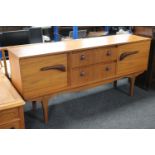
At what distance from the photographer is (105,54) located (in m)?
2.13

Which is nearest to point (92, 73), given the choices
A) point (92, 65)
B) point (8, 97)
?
point (92, 65)

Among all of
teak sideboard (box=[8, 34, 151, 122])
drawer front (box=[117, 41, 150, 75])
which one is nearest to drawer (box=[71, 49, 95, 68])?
teak sideboard (box=[8, 34, 151, 122])

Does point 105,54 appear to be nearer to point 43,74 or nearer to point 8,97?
point 43,74

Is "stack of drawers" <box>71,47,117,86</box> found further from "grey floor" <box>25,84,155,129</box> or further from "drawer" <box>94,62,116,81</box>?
"grey floor" <box>25,84,155,129</box>

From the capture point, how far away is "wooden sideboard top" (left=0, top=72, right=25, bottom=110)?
5.05ft

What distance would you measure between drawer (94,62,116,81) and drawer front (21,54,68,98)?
369 millimetres

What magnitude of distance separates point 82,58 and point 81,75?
172 millimetres

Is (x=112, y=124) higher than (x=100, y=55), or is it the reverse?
(x=100, y=55)
